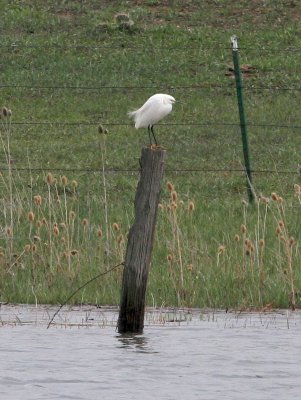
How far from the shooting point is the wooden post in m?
9.91

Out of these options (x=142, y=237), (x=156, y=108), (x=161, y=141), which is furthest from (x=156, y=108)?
(x=161, y=141)

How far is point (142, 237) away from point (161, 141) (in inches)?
451

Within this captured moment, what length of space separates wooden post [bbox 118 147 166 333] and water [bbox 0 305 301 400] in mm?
283

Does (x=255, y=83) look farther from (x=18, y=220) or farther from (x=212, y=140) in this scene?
(x=18, y=220)

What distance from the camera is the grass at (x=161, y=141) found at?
11.8 m

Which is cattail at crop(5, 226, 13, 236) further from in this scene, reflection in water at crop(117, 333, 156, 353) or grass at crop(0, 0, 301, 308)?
reflection in water at crop(117, 333, 156, 353)

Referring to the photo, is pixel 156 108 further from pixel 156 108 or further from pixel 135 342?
pixel 135 342

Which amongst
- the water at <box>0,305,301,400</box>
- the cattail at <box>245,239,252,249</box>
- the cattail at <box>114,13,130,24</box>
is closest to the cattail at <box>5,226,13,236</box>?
the water at <box>0,305,301,400</box>

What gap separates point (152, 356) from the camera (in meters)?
9.55

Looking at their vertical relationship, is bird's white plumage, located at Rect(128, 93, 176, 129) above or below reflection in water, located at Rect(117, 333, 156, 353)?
above

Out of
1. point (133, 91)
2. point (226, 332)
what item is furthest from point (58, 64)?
point (226, 332)

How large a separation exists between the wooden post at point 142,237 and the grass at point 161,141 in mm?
1157

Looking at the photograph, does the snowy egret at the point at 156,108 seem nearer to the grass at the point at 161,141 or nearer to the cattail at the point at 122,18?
the grass at the point at 161,141

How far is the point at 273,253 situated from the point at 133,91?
12.2 meters
